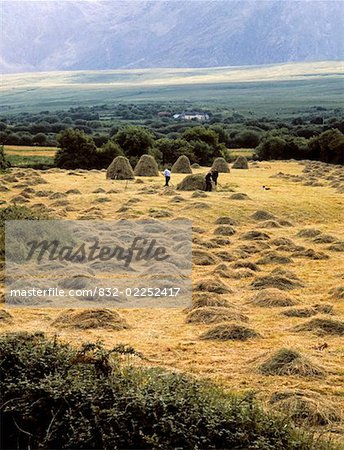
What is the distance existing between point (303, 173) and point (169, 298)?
3421 cm

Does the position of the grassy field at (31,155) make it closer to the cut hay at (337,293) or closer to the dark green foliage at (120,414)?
the cut hay at (337,293)

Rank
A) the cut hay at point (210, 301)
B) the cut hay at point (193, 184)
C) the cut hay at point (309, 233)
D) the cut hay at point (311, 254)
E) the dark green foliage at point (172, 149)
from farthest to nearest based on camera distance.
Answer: the dark green foliage at point (172, 149), the cut hay at point (193, 184), the cut hay at point (309, 233), the cut hay at point (311, 254), the cut hay at point (210, 301)

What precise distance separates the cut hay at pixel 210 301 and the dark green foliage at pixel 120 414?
21.8 ft

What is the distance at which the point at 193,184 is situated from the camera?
1463 inches

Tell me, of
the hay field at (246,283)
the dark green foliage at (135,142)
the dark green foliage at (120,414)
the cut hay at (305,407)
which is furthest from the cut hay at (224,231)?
the dark green foliage at (135,142)

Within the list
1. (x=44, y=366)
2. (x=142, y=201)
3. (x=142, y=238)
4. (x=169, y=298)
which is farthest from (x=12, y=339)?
(x=142, y=201)

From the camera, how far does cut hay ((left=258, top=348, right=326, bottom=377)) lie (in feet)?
38.5

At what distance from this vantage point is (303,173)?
50031 mm

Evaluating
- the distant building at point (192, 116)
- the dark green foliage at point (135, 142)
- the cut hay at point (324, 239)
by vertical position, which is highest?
the cut hay at point (324, 239)

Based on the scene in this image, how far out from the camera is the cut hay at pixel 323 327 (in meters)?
14.4

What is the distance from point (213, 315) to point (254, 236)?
1087cm

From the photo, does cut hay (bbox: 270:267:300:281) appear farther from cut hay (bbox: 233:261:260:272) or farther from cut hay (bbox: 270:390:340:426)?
cut hay (bbox: 270:390:340:426)

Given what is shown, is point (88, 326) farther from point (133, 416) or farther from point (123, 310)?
point (133, 416)

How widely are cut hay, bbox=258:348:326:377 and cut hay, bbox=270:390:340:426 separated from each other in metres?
1.03
